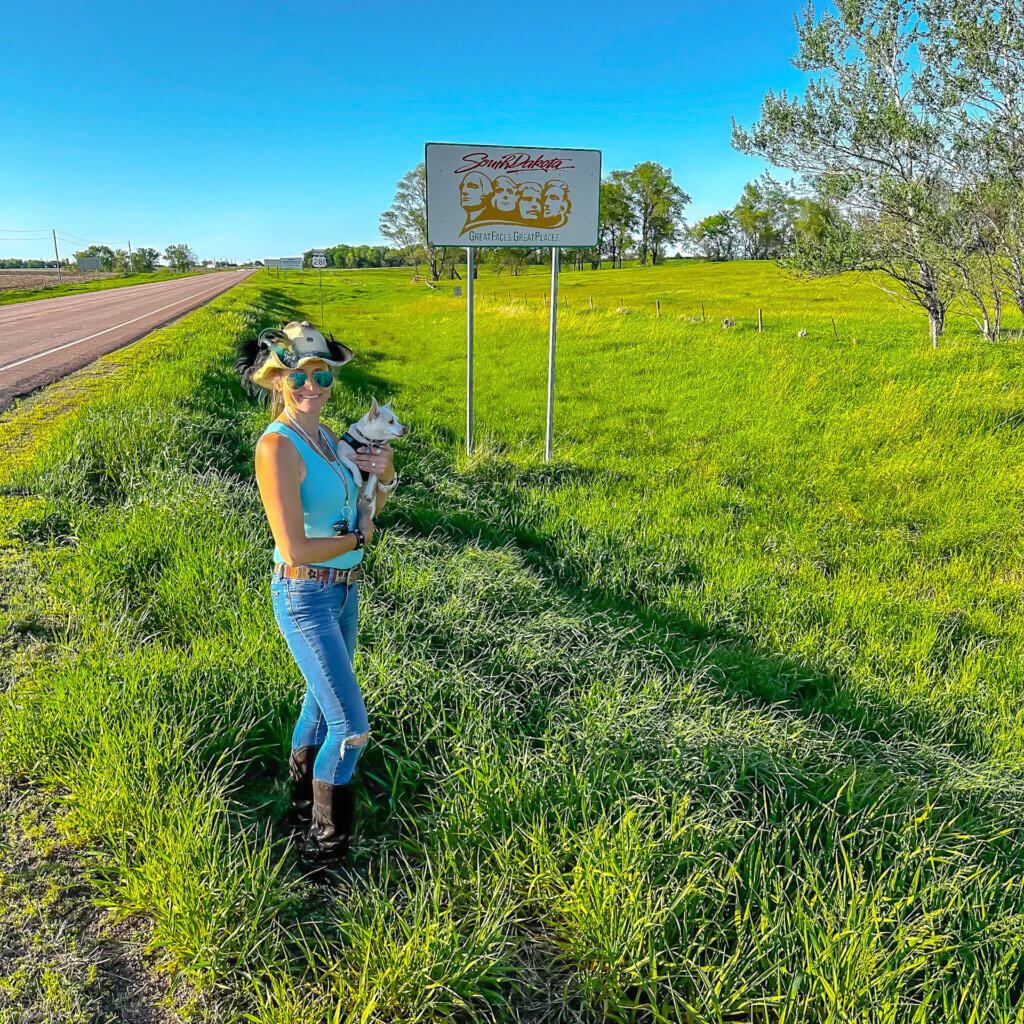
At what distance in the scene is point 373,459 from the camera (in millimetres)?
2346

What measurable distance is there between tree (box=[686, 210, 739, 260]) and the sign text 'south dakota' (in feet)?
340

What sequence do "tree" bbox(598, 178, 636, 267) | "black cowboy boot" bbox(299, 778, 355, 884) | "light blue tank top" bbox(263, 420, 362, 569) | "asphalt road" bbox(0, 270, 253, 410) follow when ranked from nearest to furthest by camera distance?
1. "light blue tank top" bbox(263, 420, 362, 569)
2. "black cowboy boot" bbox(299, 778, 355, 884)
3. "asphalt road" bbox(0, 270, 253, 410)
4. "tree" bbox(598, 178, 636, 267)

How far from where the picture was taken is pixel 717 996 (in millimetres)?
2018

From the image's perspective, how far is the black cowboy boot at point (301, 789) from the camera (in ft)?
8.90

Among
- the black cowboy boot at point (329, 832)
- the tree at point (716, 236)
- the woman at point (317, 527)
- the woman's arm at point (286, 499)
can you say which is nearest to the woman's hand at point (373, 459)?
the woman at point (317, 527)

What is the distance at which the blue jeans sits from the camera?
7.63 ft

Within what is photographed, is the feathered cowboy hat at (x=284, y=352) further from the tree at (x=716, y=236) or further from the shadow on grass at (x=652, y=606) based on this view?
the tree at (x=716, y=236)

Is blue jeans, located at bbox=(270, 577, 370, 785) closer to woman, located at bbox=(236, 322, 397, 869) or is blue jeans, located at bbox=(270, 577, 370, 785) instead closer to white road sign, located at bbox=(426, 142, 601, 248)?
woman, located at bbox=(236, 322, 397, 869)

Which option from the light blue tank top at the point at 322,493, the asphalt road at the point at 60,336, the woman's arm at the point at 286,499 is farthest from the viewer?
the asphalt road at the point at 60,336

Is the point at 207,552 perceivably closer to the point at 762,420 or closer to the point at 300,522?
the point at 300,522

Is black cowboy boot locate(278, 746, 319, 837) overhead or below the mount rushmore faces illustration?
below

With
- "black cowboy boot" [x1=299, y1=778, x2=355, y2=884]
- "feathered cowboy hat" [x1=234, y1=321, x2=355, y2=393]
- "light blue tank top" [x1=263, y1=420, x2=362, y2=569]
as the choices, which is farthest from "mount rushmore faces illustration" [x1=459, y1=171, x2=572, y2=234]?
"black cowboy boot" [x1=299, y1=778, x2=355, y2=884]

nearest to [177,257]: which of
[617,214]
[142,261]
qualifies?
[142,261]

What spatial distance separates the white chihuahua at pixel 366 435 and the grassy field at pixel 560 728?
1218 millimetres
